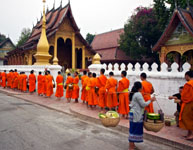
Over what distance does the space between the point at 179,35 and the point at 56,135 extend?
520 inches

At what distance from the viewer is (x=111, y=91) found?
6.41 meters

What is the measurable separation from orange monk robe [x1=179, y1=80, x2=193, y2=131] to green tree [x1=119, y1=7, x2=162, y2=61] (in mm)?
18038

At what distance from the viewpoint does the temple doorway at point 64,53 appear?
2467 cm

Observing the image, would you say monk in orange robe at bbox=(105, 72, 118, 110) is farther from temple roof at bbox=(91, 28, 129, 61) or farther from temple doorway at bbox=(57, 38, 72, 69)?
temple doorway at bbox=(57, 38, 72, 69)

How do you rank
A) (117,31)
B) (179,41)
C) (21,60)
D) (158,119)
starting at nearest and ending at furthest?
(158,119) → (179,41) → (21,60) → (117,31)

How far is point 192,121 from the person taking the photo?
13.6ft

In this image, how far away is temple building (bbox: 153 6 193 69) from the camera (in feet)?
44.8

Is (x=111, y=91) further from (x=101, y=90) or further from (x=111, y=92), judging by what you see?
(x=101, y=90)

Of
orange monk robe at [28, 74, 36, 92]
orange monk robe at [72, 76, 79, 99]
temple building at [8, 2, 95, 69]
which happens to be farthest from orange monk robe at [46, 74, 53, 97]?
temple building at [8, 2, 95, 69]

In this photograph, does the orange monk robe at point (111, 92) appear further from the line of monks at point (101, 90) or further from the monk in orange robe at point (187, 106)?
the monk in orange robe at point (187, 106)

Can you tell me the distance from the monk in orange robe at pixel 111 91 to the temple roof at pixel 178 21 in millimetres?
9370

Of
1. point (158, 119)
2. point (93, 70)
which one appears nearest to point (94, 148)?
point (158, 119)

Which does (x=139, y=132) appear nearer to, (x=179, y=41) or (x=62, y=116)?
(x=62, y=116)

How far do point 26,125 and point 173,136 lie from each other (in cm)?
388
